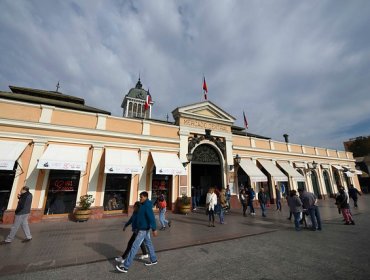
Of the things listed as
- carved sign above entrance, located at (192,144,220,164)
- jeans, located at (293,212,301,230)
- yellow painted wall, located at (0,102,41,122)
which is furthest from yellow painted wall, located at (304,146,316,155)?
yellow painted wall, located at (0,102,41,122)

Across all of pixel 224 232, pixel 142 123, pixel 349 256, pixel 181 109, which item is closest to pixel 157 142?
pixel 142 123

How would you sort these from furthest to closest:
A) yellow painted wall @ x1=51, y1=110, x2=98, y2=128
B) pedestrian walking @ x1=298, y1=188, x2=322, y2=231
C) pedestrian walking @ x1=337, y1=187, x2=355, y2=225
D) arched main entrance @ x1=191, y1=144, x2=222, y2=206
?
arched main entrance @ x1=191, y1=144, x2=222, y2=206
yellow painted wall @ x1=51, y1=110, x2=98, y2=128
pedestrian walking @ x1=337, y1=187, x2=355, y2=225
pedestrian walking @ x1=298, y1=188, x2=322, y2=231

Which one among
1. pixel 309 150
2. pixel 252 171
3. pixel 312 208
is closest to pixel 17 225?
pixel 312 208

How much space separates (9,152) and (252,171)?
15.4m

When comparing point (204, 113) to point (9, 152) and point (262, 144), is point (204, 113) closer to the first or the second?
point (262, 144)

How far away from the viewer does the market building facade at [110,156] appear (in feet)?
30.2

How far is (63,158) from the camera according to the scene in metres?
9.29

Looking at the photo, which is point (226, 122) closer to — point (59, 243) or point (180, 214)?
point (180, 214)

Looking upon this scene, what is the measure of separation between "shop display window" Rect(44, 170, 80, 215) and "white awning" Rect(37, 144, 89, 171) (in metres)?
1.20

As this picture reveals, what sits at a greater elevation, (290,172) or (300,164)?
(300,164)

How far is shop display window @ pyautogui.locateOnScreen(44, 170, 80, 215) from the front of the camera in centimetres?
969

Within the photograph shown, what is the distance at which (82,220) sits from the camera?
9328mm

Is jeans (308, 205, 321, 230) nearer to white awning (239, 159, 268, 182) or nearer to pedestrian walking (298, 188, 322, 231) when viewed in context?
pedestrian walking (298, 188, 322, 231)

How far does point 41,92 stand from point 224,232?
1784cm
